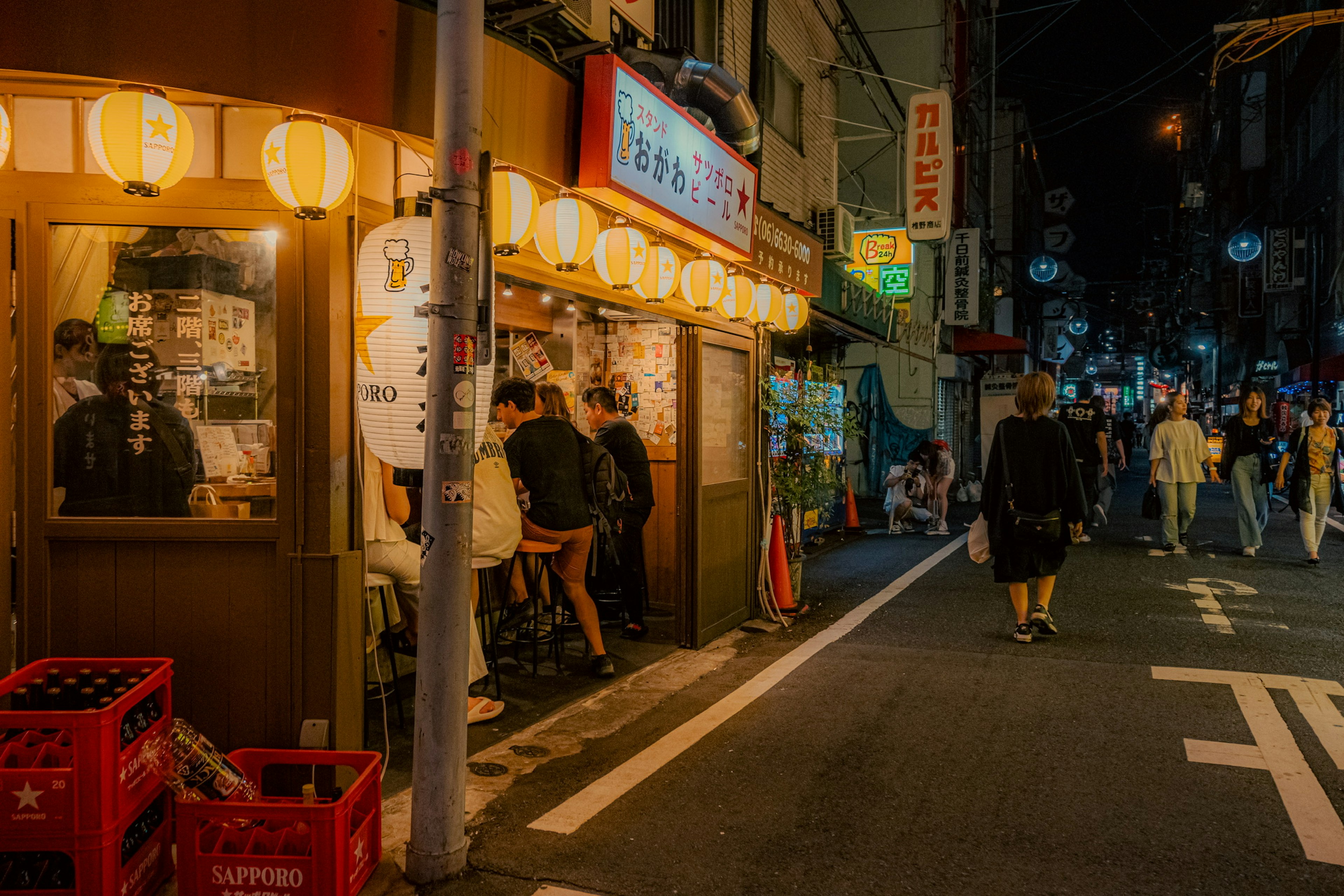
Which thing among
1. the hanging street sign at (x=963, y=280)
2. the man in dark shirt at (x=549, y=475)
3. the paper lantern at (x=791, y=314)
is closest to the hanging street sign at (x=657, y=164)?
the paper lantern at (x=791, y=314)

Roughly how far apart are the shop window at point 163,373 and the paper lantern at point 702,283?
3.67 metres

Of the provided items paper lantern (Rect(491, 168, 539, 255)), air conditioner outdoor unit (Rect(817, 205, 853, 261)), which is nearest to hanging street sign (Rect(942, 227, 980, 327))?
air conditioner outdoor unit (Rect(817, 205, 853, 261))

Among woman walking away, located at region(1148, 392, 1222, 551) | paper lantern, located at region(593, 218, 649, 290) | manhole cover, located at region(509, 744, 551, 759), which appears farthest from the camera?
woman walking away, located at region(1148, 392, 1222, 551)

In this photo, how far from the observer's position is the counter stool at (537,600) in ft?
21.4

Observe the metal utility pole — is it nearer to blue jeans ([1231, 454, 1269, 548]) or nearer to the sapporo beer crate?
the sapporo beer crate

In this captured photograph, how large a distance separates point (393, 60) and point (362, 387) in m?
1.63

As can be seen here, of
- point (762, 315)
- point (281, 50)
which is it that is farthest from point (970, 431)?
point (281, 50)

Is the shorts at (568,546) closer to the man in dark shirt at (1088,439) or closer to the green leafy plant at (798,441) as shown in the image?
the green leafy plant at (798,441)

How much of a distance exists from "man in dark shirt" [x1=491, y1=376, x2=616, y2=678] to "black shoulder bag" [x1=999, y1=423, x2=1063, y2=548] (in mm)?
3702

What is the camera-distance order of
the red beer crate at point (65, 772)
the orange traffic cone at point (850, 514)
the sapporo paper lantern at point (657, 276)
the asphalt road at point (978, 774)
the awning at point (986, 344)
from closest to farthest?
the red beer crate at point (65, 772), the asphalt road at point (978, 774), the sapporo paper lantern at point (657, 276), the orange traffic cone at point (850, 514), the awning at point (986, 344)

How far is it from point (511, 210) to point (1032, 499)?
16.8 feet

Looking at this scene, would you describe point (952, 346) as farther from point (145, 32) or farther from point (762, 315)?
point (145, 32)

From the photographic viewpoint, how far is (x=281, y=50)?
4074 millimetres

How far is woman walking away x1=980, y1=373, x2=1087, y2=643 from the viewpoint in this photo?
7527mm
